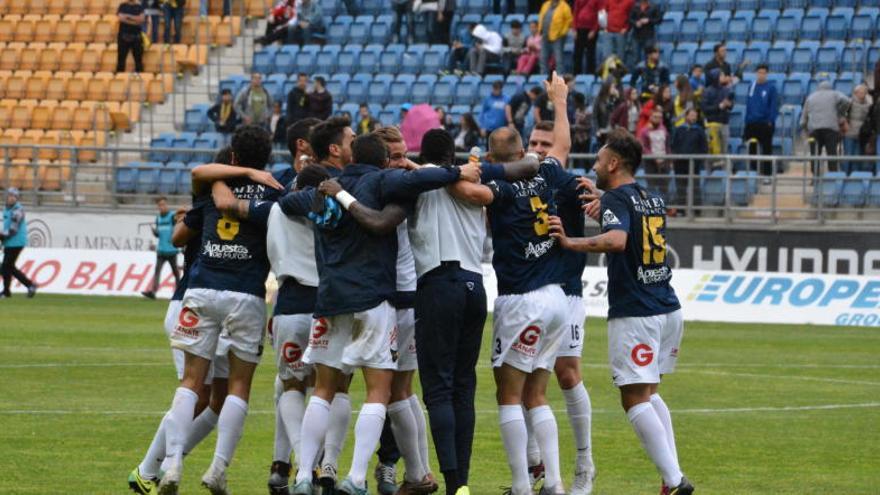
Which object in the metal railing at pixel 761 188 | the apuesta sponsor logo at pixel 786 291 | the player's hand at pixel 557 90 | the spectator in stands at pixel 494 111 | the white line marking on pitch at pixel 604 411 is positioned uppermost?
the player's hand at pixel 557 90

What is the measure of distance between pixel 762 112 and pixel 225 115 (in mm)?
12207

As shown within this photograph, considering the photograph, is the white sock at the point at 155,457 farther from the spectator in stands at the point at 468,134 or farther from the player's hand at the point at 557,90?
the spectator in stands at the point at 468,134

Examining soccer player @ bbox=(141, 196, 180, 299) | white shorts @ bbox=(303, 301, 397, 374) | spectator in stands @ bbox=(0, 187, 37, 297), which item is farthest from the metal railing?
white shorts @ bbox=(303, 301, 397, 374)

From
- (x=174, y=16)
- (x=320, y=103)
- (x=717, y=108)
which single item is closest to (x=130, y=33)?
(x=174, y=16)

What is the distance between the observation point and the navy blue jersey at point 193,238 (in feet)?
38.1

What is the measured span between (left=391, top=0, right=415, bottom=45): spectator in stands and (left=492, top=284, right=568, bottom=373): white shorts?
29.1 metres

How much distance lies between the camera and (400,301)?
11133mm

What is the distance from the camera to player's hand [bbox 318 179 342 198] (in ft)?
35.7

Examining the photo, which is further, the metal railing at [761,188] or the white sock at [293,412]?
the metal railing at [761,188]

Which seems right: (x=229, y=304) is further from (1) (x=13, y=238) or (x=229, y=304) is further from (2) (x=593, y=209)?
(1) (x=13, y=238)

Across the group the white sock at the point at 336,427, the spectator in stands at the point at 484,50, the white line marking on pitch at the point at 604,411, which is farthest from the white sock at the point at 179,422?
the spectator in stands at the point at 484,50

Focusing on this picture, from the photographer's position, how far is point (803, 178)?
3131cm

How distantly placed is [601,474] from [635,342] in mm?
1881

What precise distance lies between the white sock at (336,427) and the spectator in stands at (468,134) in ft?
74.7
